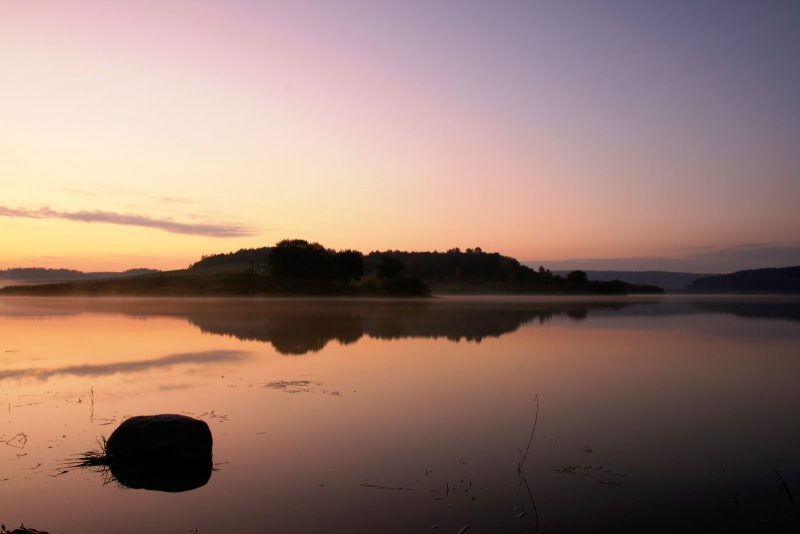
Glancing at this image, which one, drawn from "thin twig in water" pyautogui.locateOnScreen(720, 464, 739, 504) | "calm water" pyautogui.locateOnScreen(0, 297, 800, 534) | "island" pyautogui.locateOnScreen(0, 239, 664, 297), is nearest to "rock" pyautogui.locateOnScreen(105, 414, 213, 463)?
"calm water" pyautogui.locateOnScreen(0, 297, 800, 534)

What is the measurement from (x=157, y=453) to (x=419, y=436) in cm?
346

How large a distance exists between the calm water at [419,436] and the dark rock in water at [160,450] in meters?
0.28

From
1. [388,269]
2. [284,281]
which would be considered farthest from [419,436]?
[388,269]

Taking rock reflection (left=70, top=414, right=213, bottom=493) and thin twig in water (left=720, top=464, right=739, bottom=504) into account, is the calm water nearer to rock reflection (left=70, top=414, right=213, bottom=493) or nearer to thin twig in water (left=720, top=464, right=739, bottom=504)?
thin twig in water (left=720, top=464, right=739, bottom=504)

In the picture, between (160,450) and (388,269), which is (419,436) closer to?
(160,450)

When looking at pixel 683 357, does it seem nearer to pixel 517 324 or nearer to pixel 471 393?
pixel 471 393

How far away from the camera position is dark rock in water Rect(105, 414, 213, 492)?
23.5 ft

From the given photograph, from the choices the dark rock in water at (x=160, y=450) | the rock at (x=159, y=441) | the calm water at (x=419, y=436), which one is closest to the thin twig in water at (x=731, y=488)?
the calm water at (x=419, y=436)

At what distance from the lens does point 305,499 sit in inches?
251

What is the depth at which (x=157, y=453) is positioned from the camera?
289 inches

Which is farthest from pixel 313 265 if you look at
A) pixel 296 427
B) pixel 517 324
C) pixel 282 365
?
pixel 296 427

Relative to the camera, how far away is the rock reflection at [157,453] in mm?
7160

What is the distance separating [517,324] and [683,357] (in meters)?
11.7

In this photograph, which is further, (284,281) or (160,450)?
(284,281)
